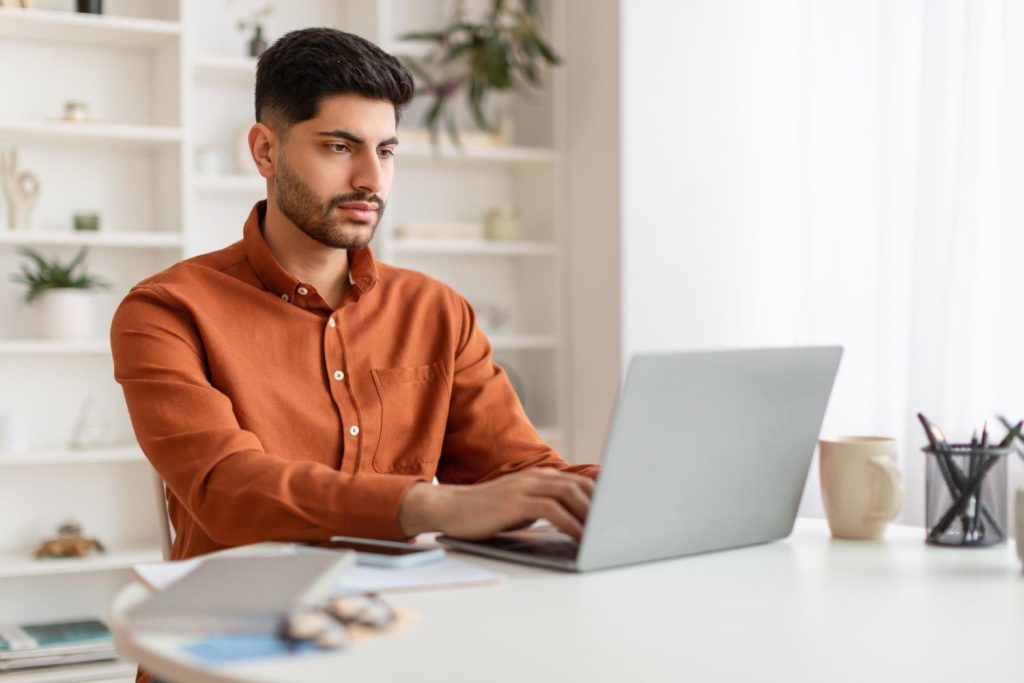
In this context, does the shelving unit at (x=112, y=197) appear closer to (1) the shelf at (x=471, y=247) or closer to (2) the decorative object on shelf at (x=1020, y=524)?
(1) the shelf at (x=471, y=247)

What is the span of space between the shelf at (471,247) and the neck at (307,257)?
5.82ft

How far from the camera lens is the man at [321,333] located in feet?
5.29

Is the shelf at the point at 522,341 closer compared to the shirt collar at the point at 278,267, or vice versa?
the shirt collar at the point at 278,267

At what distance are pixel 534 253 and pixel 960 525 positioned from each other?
2.63m

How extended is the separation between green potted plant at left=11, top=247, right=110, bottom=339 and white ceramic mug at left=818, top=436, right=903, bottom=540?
235 cm

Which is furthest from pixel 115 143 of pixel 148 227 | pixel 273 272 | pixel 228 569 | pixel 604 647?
pixel 604 647

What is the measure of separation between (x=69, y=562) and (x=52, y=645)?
213 millimetres

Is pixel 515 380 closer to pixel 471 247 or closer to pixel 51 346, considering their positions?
pixel 471 247

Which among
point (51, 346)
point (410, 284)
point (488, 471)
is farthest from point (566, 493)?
point (51, 346)

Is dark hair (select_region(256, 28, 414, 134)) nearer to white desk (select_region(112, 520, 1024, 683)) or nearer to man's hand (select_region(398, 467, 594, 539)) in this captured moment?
man's hand (select_region(398, 467, 594, 539))

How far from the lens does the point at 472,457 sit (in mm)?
1845

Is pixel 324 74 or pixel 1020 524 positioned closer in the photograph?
pixel 1020 524

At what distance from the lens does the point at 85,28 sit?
3271mm

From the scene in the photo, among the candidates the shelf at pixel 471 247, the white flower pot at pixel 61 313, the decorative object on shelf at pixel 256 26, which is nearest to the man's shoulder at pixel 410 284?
the white flower pot at pixel 61 313
